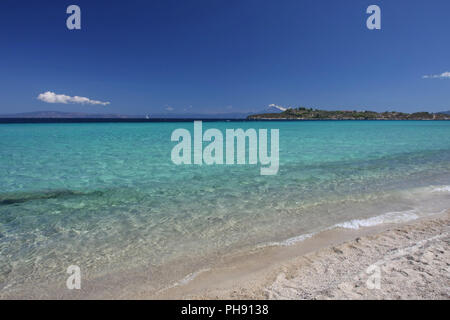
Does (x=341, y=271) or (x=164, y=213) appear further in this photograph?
(x=164, y=213)

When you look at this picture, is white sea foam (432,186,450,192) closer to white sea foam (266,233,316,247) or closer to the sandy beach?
the sandy beach

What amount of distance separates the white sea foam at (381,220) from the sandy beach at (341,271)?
568mm

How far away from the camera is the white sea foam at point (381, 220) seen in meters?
5.60

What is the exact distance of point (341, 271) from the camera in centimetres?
370


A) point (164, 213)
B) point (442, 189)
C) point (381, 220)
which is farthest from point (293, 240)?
point (442, 189)

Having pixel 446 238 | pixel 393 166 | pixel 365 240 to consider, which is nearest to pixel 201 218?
pixel 365 240

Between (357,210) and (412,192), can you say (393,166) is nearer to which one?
(412,192)

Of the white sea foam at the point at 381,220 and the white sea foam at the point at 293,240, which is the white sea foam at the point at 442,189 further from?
the white sea foam at the point at 293,240

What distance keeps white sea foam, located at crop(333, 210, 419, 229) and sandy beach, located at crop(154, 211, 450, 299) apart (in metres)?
0.57

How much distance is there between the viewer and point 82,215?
249 inches

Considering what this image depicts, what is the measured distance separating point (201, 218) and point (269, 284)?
296cm

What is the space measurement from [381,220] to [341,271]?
2915 mm

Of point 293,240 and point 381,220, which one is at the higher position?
point 381,220

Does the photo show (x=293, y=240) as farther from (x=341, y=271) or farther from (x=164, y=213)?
(x=164, y=213)
